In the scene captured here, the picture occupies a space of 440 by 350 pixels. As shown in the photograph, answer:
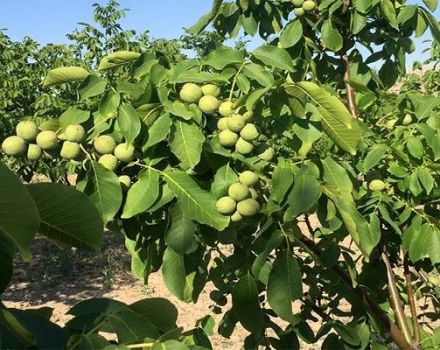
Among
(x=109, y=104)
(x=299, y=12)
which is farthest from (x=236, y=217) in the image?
(x=299, y=12)

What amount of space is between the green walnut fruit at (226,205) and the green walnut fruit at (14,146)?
47 centimetres

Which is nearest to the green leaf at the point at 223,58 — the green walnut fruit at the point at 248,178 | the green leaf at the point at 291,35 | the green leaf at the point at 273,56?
the green leaf at the point at 273,56

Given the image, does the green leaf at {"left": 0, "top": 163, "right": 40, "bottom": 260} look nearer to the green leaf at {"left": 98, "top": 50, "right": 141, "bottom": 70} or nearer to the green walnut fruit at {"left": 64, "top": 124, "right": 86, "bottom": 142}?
the green walnut fruit at {"left": 64, "top": 124, "right": 86, "bottom": 142}

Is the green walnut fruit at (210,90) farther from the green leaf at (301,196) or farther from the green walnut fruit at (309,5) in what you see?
the green walnut fruit at (309,5)

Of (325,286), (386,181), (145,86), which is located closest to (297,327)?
(325,286)

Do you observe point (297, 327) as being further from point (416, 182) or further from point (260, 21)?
point (260, 21)

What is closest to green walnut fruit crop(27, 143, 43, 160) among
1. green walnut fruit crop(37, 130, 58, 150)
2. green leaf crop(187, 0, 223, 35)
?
green walnut fruit crop(37, 130, 58, 150)

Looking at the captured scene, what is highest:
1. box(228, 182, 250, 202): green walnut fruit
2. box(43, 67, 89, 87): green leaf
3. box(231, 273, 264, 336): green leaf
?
box(43, 67, 89, 87): green leaf

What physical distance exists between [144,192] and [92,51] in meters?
7.54

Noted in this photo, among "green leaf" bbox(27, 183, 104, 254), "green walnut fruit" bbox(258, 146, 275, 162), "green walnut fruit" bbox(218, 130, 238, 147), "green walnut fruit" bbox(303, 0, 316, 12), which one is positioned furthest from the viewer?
"green walnut fruit" bbox(303, 0, 316, 12)

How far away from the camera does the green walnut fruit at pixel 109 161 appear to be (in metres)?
1.18

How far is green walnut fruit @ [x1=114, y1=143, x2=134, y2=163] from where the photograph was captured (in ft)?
3.94

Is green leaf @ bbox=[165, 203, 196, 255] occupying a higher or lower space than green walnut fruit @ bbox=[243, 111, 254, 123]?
lower

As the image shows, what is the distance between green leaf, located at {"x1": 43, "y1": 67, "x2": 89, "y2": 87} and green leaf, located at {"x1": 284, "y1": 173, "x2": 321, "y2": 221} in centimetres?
60
